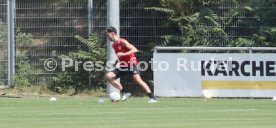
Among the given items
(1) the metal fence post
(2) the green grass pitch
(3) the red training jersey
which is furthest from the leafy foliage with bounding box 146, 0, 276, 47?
(2) the green grass pitch

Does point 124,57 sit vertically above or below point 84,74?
above

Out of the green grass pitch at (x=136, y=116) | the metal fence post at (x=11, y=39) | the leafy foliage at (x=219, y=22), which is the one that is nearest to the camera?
the green grass pitch at (x=136, y=116)

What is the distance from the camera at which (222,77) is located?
22.9 m

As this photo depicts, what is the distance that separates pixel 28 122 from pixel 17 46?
525 inches

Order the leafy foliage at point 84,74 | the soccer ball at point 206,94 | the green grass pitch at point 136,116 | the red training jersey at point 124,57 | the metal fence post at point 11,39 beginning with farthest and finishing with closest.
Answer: the metal fence post at point 11,39 < the leafy foliage at point 84,74 < the soccer ball at point 206,94 < the red training jersey at point 124,57 < the green grass pitch at point 136,116

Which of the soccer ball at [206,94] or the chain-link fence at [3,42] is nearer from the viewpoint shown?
the soccer ball at [206,94]

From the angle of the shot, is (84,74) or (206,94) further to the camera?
(84,74)

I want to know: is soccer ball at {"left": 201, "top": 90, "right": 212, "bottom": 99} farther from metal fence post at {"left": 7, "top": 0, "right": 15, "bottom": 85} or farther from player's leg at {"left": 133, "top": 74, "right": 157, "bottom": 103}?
metal fence post at {"left": 7, "top": 0, "right": 15, "bottom": 85}

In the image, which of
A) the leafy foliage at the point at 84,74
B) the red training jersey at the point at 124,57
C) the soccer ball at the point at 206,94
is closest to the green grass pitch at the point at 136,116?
the red training jersey at the point at 124,57

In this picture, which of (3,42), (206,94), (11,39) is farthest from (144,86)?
(3,42)

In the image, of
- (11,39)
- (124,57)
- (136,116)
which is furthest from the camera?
(11,39)

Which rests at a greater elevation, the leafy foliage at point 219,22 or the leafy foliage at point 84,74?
the leafy foliage at point 219,22

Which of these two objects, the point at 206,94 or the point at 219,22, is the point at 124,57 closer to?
the point at 206,94

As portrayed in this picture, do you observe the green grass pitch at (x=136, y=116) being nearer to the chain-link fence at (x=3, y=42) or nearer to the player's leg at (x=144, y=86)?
the player's leg at (x=144, y=86)
